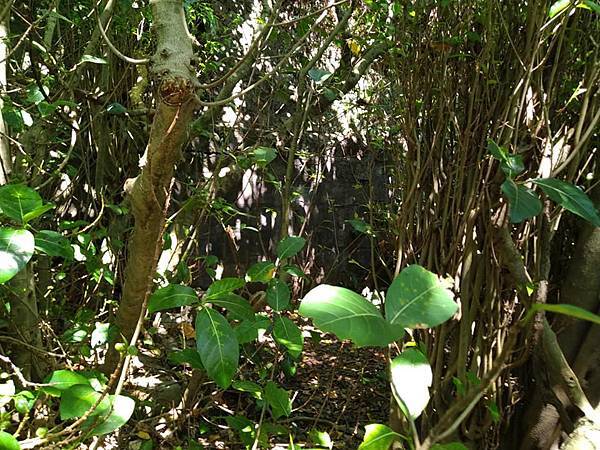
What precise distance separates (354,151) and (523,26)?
3274mm

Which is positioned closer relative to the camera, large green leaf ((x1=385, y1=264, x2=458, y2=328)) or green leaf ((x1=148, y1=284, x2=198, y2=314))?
large green leaf ((x1=385, y1=264, x2=458, y2=328))

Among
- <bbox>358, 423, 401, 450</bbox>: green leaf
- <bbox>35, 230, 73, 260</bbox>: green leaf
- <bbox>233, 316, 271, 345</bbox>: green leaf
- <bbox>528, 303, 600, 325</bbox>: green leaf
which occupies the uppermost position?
<bbox>528, 303, 600, 325</bbox>: green leaf

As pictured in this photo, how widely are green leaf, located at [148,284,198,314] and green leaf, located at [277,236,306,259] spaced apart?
1.73 ft

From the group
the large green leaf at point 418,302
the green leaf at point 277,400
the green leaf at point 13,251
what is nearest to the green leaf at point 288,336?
the green leaf at point 277,400

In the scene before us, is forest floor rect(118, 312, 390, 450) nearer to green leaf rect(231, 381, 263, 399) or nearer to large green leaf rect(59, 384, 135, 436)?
green leaf rect(231, 381, 263, 399)

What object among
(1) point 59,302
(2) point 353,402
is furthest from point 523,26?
(1) point 59,302

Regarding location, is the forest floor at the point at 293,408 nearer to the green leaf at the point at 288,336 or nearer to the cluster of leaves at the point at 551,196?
the green leaf at the point at 288,336

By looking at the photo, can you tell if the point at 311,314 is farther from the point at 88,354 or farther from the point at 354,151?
the point at 354,151

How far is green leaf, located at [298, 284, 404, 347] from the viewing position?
0.83 m

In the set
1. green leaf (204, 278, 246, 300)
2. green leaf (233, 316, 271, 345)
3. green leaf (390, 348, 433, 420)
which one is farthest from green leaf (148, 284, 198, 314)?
green leaf (390, 348, 433, 420)

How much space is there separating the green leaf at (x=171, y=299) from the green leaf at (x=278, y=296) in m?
0.42

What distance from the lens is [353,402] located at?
309 cm

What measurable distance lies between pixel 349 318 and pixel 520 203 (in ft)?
2.15

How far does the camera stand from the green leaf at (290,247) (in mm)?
2029
